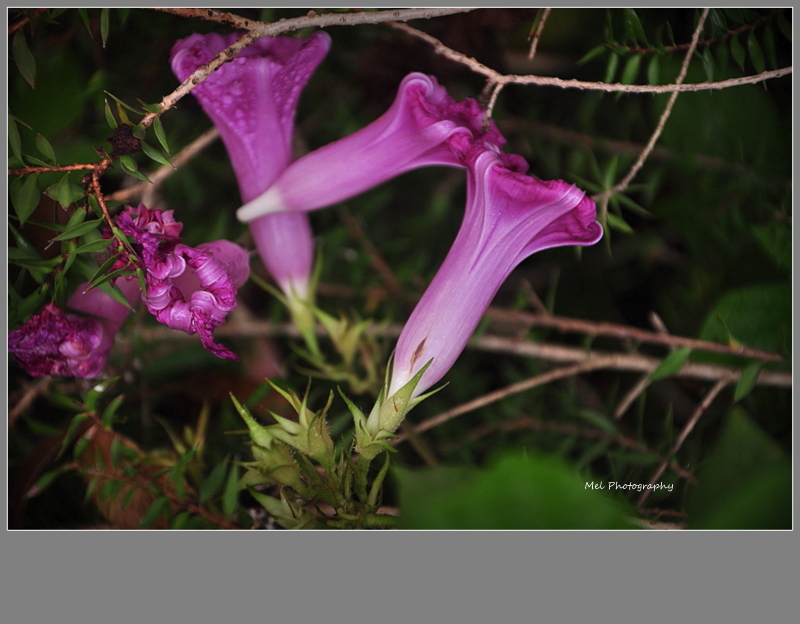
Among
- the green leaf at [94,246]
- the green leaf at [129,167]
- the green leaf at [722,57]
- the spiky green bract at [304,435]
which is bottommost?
the spiky green bract at [304,435]

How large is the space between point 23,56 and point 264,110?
34 cm

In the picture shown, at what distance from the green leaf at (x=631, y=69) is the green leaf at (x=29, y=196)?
794mm

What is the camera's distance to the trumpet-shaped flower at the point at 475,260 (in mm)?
762

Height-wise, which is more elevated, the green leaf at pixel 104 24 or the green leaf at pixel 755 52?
the green leaf at pixel 755 52

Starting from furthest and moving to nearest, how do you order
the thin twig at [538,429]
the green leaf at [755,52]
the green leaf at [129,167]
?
the thin twig at [538,429], the green leaf at [755,52], the green leaf at [129,167]

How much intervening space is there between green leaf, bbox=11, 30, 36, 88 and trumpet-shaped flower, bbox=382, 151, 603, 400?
0.63 meters

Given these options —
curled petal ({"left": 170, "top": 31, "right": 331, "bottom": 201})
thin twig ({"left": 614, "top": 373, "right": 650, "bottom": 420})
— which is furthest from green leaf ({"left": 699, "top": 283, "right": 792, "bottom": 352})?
curled petal ({"left": 170, "top": 31, "right": 331, "bottom": 201})

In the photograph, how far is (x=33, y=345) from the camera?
82cm

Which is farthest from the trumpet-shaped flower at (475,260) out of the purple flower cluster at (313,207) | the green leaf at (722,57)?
the green leaf at (722,57)

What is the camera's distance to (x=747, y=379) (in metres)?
0.86

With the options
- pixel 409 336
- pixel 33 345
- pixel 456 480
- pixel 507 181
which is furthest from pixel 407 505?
pixel 33 345

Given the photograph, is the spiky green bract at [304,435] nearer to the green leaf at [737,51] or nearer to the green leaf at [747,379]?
the green leaf at [747,379]

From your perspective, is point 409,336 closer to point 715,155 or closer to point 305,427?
point 305,427

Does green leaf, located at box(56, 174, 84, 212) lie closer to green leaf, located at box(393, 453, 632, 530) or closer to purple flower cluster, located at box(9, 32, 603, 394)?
purple flower cluster, located at box(9, 32, 603, 394)
